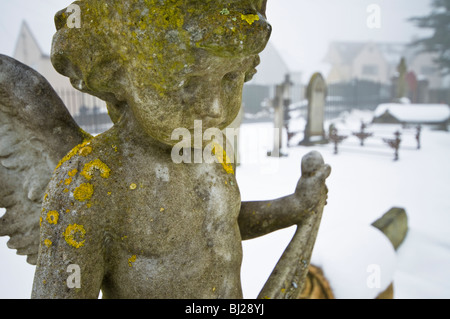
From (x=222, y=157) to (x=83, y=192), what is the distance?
1.46 feet

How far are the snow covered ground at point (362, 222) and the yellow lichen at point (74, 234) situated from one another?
70.1 inches

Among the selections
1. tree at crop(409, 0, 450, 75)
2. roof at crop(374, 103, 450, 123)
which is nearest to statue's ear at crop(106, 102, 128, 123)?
roof at crop(374, 103, 450, 123)

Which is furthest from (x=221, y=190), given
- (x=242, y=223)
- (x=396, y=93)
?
(x=396, y=93)

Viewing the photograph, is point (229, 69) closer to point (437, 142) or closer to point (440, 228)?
point (440, 228)

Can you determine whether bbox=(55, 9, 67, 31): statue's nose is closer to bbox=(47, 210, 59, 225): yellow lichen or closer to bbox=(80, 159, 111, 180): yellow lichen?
bbox=(80, 159, 111, 180): yellow lichen

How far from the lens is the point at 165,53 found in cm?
74

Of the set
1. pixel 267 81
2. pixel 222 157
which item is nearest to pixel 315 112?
pixel 222 157

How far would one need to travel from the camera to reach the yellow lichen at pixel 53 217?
31.6 inches

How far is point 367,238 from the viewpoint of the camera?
2.61 meters

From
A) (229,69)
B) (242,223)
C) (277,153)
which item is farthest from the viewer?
(277,153)

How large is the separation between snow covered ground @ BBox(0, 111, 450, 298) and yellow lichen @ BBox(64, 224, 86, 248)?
70.1 inches

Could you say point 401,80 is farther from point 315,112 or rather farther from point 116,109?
point 116,109

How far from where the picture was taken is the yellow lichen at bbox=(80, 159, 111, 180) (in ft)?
2.71
